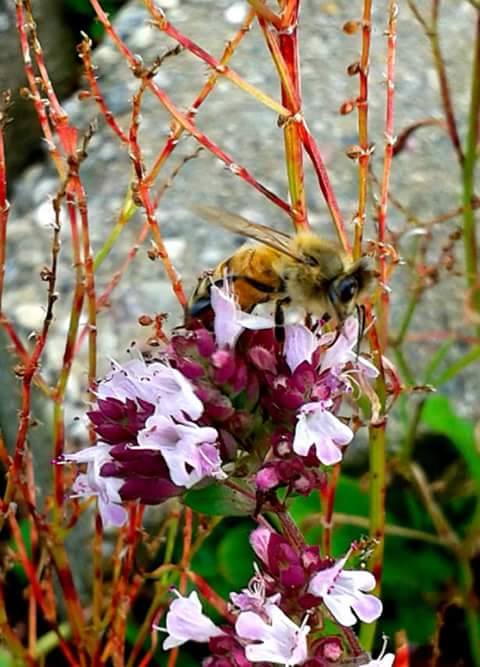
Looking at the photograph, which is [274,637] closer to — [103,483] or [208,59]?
[103,483]

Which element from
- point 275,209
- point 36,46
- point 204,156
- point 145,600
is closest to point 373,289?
point 36,46

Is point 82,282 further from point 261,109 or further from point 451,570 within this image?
point 261,109

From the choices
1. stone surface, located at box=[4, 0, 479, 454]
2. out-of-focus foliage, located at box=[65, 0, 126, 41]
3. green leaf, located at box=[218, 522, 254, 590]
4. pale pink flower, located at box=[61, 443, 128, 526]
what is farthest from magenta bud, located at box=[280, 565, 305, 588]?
out-of-focus foliage, located at box=[65, 0, 126, 41]

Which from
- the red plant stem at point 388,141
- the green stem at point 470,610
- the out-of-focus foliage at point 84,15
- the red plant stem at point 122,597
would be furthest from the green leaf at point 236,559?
the out-of-focus foliage at point 84,15

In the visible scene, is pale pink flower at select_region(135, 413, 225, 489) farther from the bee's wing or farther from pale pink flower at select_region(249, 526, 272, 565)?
the bee's wing

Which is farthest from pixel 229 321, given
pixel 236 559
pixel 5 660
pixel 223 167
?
pixel 223 167

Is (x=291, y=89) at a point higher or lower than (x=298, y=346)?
higher

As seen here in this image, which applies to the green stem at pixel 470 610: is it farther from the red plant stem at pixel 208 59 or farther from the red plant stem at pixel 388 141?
the red plant stem at pixel 208 59

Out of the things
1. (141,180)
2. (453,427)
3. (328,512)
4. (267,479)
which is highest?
(141,180)
